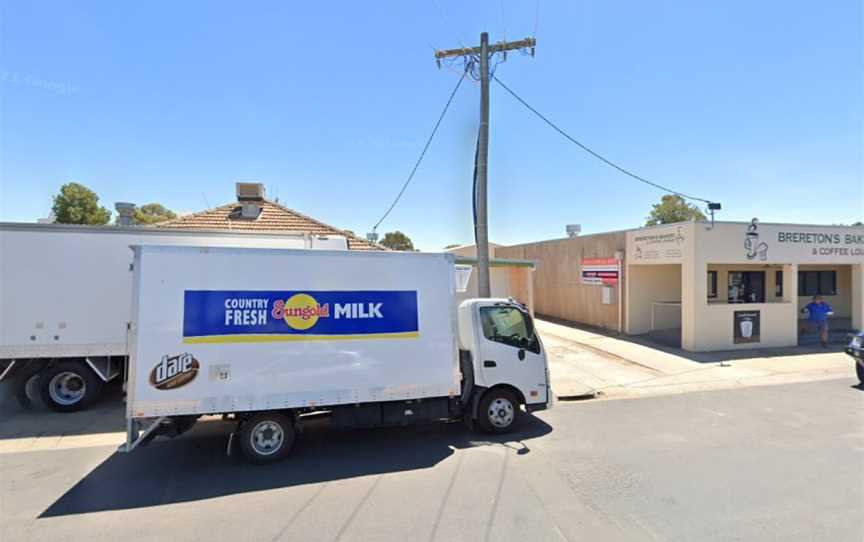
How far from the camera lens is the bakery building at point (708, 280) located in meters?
12.5

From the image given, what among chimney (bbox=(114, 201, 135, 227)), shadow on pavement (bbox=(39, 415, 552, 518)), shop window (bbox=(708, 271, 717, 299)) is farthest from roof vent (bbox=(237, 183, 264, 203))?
shop window (bbox=(708, 271, 717, 299))

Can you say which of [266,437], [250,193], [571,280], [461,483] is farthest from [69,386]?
[571,280]

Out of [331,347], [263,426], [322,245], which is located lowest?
[263,426]

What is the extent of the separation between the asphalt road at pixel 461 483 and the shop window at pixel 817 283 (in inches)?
569

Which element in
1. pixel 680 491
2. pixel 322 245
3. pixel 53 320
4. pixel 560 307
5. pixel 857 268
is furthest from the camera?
pixel 560 307

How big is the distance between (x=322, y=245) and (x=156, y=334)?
4228 millimetres

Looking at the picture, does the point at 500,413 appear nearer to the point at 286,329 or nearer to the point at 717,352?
the point at 286,329

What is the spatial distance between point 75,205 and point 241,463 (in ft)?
139

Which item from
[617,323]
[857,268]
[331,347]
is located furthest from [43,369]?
[857,268]

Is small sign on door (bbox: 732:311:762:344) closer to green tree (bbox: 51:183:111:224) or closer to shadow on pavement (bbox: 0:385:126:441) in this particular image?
shadow on pavement (bbox: 0:385:126:441)

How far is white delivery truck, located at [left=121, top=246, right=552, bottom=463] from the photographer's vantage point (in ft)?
15.7

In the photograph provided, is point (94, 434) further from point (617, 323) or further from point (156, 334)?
point (617, 323)

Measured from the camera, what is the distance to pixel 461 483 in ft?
14.9

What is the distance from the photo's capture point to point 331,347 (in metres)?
5.24
